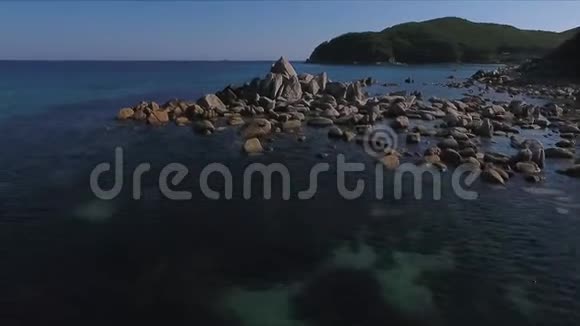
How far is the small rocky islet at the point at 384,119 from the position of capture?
3356 centimetres

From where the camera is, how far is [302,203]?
26.0 m

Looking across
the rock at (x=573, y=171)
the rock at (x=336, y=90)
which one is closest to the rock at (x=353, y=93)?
the rock at (x=336, y=90)

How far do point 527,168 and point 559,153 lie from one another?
601cm

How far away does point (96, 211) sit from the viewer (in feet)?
80.5

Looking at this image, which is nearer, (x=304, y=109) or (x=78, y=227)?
(x=78, y=227)

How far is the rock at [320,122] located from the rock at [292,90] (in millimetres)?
11521

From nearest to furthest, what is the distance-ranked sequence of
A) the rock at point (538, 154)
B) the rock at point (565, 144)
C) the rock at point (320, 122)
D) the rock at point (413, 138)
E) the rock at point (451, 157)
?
1. the rock at point (538, 154)
2. the rock at point (451, 157)
3. the rock at point (565, 144)
4. the rock at point (413, 138)
5. the rock at point (320, 122)

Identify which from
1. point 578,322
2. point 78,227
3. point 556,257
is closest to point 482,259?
point 556,257

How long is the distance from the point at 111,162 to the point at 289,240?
18447 millimetres

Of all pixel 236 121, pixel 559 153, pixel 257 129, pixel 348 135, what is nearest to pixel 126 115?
pixel 236 121

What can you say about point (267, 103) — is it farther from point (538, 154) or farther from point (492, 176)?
point (492, 176)

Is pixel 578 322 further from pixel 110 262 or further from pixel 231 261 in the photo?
pixel 110 262

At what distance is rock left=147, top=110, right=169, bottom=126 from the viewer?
4997 centimetres

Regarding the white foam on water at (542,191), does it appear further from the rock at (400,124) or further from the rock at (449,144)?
the rock at (400,124)
